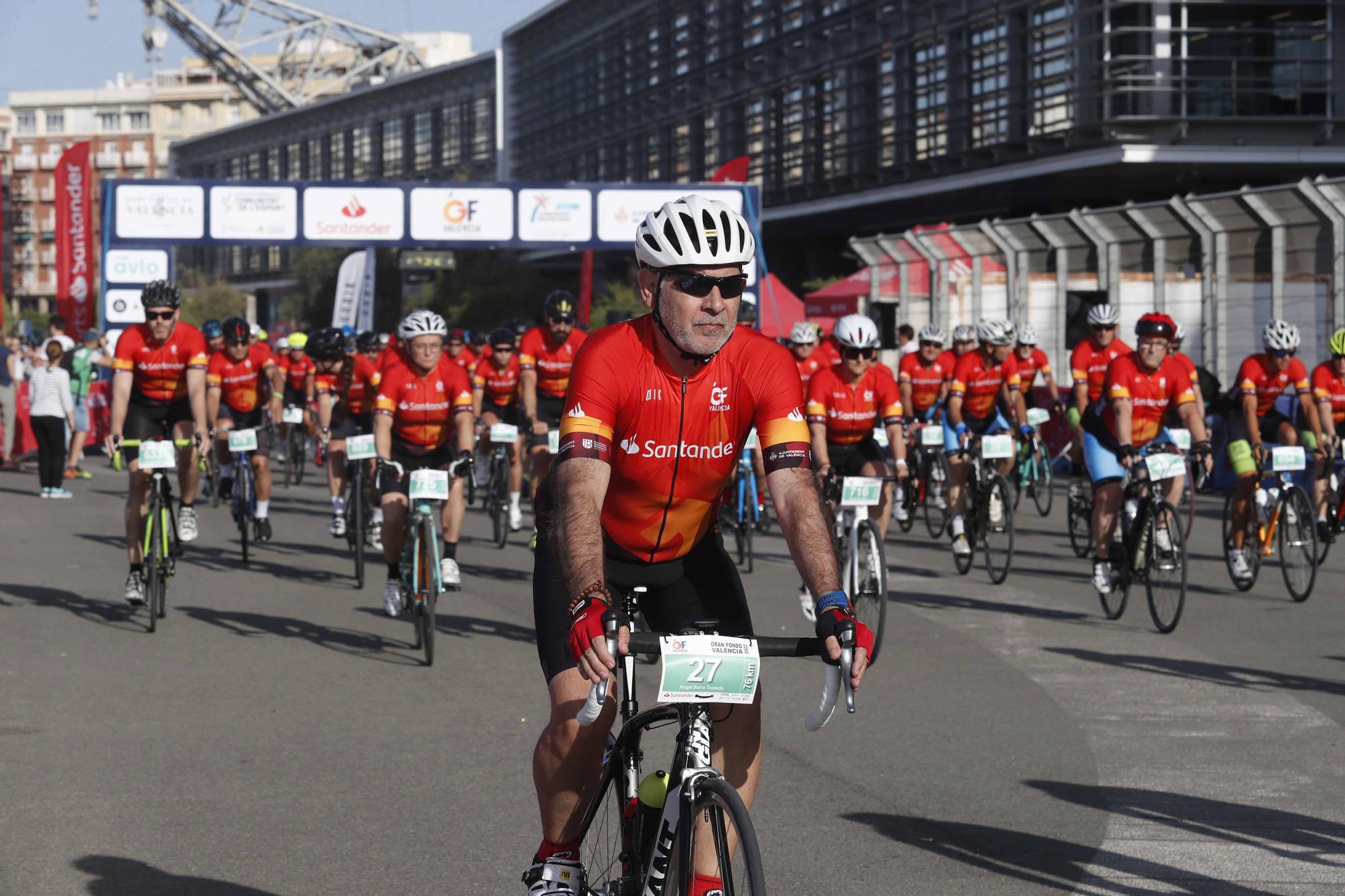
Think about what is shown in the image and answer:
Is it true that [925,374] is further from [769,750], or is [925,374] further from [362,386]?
[769,750]

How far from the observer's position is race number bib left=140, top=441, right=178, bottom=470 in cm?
1106

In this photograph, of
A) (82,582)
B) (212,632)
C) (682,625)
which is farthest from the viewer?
(82,582)

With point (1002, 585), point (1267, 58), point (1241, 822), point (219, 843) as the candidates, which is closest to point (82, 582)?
point (1002, 585)

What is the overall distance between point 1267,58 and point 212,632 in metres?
30.5

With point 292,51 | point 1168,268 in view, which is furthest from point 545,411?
point 292,51

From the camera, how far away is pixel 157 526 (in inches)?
429

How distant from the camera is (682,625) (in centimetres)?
434

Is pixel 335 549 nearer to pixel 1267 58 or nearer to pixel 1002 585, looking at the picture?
Result: pixel 1002 585

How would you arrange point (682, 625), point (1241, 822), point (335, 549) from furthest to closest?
point (335, 549), point (1241, 822), point (682, 625)

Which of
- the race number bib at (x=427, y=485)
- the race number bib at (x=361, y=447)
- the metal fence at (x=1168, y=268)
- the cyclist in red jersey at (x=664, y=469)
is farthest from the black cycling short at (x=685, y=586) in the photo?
the metal fence at (x=1168, y=268)

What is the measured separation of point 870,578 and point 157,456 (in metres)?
4.33

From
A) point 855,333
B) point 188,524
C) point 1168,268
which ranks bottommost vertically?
point 188,524

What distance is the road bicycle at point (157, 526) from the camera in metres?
10.8

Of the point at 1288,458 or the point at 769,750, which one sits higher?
the point at 1288,458
